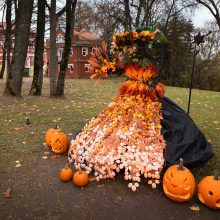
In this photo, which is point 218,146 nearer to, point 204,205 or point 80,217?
point 204,205

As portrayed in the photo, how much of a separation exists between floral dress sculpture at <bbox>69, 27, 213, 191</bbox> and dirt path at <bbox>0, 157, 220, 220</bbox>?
0.20 meters

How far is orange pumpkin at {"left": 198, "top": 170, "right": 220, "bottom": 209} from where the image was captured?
3.89 m

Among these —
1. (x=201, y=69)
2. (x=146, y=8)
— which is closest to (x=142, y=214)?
(x=146, y=8)

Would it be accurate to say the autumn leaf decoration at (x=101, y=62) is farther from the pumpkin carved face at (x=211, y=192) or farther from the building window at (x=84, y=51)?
the building window at (x=84, y=51)

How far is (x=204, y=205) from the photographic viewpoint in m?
4.07

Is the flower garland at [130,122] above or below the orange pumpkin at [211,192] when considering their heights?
above

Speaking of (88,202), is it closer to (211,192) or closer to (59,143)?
(211,192)

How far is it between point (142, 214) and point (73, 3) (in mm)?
11402

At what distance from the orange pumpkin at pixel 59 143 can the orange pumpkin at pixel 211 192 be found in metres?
2.71

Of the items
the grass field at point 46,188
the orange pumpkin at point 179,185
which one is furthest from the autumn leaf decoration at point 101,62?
the orange pumpkin at point 179,185

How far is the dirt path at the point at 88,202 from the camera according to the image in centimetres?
379

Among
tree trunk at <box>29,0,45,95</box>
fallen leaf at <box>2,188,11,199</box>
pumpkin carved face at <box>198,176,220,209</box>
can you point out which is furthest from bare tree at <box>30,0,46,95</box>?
pumpkin carved face at <box>198,176,220,209</box>

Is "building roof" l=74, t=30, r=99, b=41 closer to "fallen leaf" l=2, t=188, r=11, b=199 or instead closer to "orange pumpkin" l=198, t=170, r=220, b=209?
"fallen leaf" l=2, t=188, r=11, b=199

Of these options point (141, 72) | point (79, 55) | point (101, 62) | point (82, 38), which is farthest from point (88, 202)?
point (82, 38)
